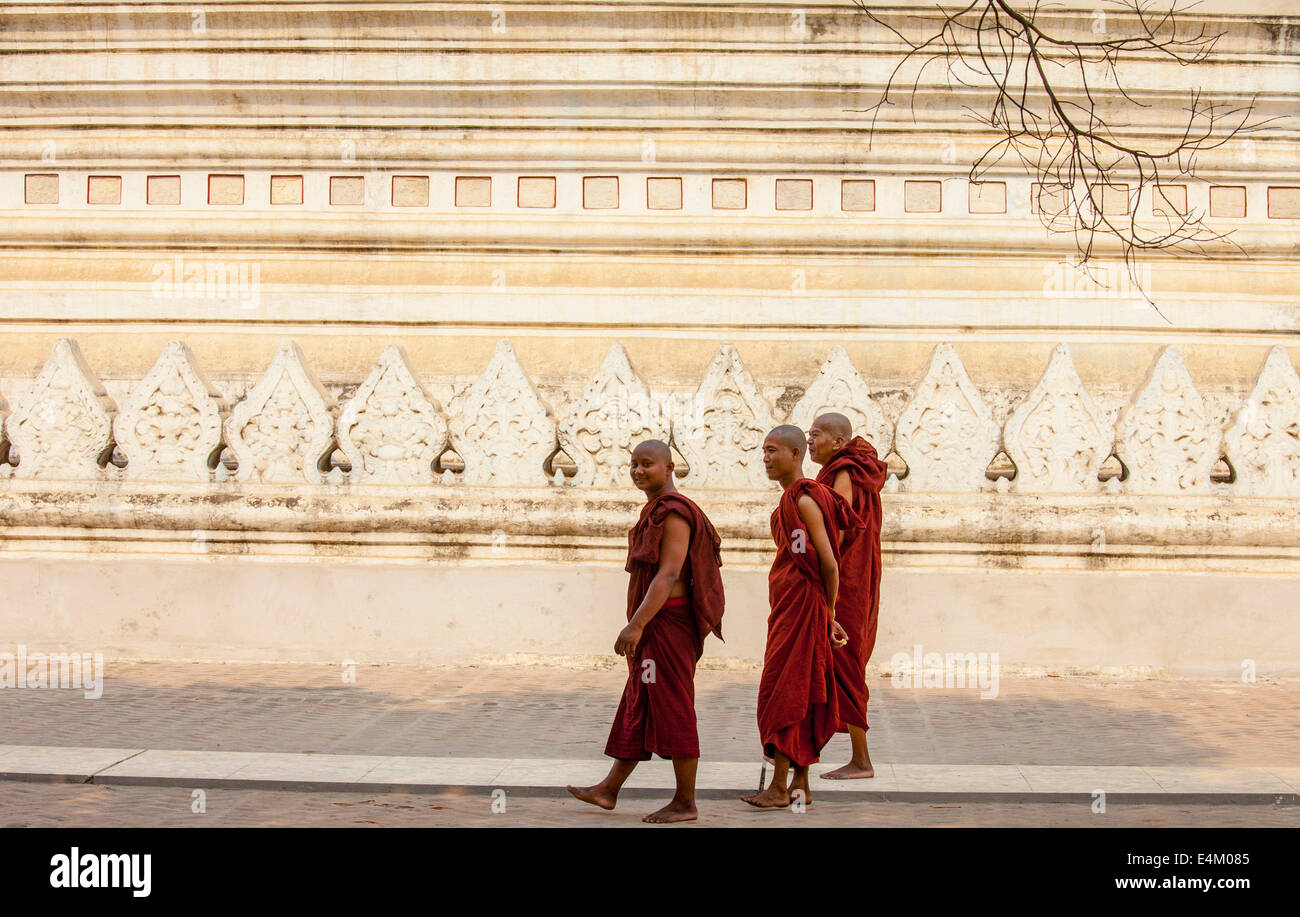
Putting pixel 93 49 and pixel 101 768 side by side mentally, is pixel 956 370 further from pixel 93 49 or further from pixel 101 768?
pixel 93 49

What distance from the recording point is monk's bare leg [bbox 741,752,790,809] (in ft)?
20.3

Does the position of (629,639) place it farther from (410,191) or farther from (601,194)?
(410,191)

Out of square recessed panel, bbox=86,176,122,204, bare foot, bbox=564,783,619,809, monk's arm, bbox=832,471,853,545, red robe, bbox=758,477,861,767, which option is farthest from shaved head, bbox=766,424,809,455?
square recessed panel, bbox=86,176,122,204

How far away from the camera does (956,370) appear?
10.4 m

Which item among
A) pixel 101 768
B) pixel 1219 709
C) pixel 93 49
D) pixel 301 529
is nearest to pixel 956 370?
pixel 1219 709

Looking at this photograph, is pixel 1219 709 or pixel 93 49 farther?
pixel 93 49

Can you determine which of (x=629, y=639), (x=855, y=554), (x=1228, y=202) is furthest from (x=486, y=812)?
(x=1228, y=202)

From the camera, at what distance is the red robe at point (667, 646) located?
19.5 feet

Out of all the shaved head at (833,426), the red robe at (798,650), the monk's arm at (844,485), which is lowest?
the red robe at (798,650)

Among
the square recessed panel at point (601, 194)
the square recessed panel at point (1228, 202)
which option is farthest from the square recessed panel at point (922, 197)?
the square recessed panel at point (601, 194)

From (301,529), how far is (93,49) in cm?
459

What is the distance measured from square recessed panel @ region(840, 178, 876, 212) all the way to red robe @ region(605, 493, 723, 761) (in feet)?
19.8

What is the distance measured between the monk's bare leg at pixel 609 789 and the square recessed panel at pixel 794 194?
654cm

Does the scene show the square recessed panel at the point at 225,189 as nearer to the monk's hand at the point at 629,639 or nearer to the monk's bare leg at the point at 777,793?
the monk's hand at the point at 629,639
